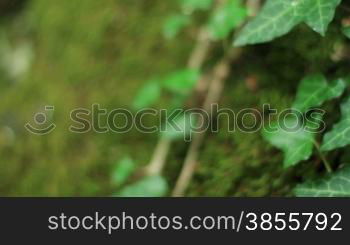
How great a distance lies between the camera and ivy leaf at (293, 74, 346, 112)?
1.09 meters

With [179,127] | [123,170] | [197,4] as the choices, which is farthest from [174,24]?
[123,170]

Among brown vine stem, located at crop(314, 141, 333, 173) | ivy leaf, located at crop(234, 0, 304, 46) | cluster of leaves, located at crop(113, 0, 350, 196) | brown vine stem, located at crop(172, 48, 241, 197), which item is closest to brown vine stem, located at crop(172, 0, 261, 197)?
brown vine stem, located at crop(172, 48, 241, 197)

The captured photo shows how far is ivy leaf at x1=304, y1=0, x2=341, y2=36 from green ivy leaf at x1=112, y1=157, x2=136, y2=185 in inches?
24.2

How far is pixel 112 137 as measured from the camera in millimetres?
1526

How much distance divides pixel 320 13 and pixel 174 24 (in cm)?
55

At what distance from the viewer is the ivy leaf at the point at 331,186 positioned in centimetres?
104

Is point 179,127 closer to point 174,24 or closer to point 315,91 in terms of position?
point 174,24

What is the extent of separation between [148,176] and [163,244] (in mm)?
285

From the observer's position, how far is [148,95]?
150 cm

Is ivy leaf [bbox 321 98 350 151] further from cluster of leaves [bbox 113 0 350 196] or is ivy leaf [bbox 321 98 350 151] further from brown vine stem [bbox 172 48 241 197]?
brown vine stem [bbox 172 48 241 197]

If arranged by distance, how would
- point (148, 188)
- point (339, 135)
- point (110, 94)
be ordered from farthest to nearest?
point (110, 94), point (148, 188), point (339, 135)

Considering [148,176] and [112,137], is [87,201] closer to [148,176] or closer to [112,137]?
[148,176]

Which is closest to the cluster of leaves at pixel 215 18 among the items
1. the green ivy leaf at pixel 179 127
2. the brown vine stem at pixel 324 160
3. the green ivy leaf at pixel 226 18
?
the green ivy leaf at pixel 226 18

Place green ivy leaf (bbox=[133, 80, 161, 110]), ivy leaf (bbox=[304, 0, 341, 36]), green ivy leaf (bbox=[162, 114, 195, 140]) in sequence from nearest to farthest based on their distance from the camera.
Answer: ivy leaf (bbox=[304, 0, 341, 36]) < green ivy leaf (bbox=[162, 114, 195, 140]) < green ivy leaf (bbox=[133, 80, 161, 110])
